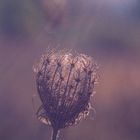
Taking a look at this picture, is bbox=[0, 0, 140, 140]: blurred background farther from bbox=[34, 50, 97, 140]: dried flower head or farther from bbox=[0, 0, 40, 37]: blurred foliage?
bbox=[34, 50, 97, 140]: dried flower head

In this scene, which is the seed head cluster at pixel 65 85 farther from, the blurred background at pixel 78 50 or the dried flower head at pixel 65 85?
the blurred background at pixel 78 50

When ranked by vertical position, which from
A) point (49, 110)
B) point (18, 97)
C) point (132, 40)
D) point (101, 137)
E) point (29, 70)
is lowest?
point (49, 110)

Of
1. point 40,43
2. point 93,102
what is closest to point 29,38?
point 40,43

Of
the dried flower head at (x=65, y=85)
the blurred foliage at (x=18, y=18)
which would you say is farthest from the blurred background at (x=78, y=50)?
the dried flower head at (x=65, y=85)

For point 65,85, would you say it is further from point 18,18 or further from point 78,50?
point 18,18

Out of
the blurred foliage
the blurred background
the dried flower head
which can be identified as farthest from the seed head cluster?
the blurred foliage

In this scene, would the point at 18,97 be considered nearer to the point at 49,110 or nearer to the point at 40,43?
the point at 40,43
